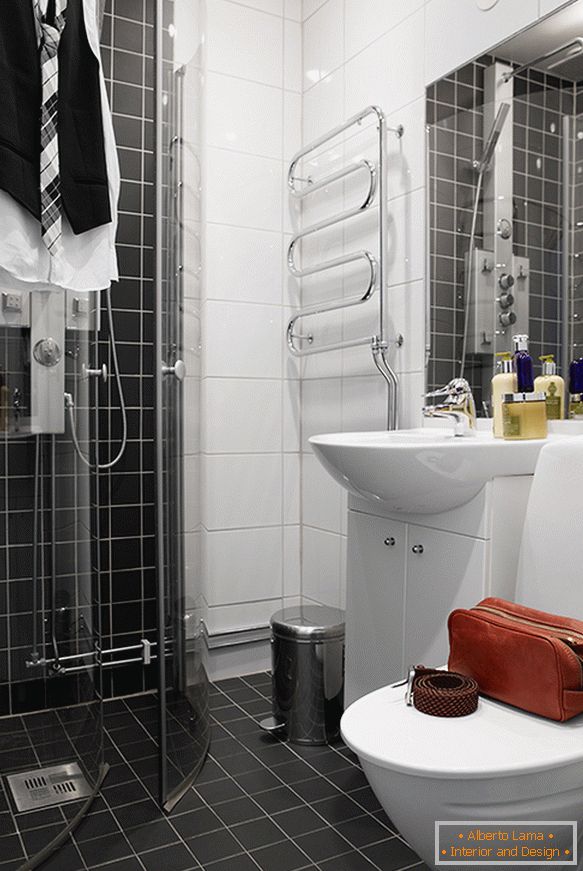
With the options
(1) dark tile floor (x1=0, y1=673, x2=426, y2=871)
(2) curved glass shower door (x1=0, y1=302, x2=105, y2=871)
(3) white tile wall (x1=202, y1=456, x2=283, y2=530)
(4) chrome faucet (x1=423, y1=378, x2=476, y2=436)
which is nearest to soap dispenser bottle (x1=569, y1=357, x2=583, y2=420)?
(4) chrome faucet (x1=423, y1=378, x2=476, y2=436)

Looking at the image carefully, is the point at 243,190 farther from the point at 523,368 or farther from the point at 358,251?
the point at 523,368

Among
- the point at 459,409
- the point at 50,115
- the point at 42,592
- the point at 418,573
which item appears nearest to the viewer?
the point at 50,115

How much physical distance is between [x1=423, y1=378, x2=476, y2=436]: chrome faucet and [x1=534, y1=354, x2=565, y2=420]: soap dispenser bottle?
18 cm

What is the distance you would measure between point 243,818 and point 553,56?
192 centimetres

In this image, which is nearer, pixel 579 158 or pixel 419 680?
pixel 419 680

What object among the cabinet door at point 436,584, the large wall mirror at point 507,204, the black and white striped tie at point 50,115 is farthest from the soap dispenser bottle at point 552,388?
the black and white striped tie at point 50,115

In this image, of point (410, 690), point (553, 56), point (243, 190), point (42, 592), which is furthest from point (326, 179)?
point (410, 690)

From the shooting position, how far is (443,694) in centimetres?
128

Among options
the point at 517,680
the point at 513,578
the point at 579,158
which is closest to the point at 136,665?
the point at 513,578

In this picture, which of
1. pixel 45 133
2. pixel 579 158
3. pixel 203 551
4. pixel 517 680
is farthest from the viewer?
pixel 203 551

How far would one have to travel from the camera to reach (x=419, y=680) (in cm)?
135

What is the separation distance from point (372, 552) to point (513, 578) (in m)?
0.41

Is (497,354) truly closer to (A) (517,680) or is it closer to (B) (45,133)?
(A) (517,680)

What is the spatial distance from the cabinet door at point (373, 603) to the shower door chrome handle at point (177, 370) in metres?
0.58
